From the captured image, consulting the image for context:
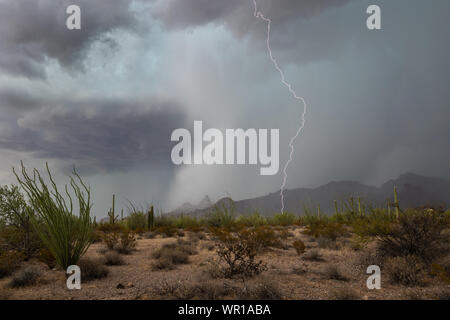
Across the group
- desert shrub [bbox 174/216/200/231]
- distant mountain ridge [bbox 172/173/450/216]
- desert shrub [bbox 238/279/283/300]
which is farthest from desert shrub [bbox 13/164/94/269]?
distant mountain ridge [bbox 172/173/450/216]

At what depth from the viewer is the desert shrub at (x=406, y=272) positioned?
5.59m

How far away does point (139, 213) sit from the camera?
59.5 feet

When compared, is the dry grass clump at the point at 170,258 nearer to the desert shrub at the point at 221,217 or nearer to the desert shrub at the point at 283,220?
the desert shrub at the point at 221,217

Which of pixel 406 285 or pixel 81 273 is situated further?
pixel 81 273

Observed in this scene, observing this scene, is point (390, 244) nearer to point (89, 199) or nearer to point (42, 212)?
point (89, 199)

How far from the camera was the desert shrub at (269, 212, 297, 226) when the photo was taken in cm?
1959

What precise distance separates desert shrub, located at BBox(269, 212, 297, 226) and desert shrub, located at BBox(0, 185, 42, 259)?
49.0ft

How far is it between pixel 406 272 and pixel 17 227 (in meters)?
10.6

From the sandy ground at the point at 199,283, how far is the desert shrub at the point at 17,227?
630mm

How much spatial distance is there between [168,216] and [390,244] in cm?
1536

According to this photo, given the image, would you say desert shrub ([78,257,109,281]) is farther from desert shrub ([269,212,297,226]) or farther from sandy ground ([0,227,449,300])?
desert shrub ([269,212,297,226])

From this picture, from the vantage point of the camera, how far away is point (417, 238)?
7016 millimetres

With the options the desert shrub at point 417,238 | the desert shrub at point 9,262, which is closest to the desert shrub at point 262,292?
the desert shrub at point 417,238
